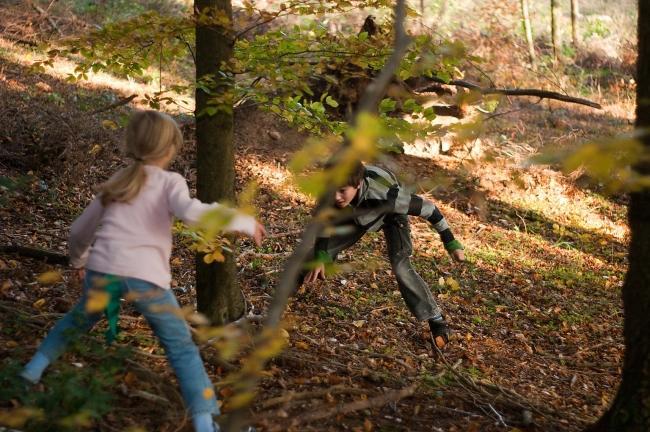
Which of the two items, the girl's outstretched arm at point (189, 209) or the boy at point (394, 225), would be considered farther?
the boy at point (394, 225)

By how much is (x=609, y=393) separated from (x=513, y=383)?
81 centimetres

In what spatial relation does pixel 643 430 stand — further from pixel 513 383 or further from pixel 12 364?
pixel 12 364

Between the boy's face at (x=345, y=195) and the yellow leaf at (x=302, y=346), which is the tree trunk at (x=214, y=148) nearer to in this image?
the yellow leaf at (x=302, y=346)

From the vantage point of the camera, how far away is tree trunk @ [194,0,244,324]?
4172 mm

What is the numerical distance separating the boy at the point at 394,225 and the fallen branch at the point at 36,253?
1878 mm

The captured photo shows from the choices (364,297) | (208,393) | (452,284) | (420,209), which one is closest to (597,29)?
(452,284)

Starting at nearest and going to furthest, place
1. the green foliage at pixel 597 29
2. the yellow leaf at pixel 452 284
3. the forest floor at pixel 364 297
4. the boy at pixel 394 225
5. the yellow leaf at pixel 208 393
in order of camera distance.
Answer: the yellow leaf at pixel 208 393, the forest floor at pixel 364 297, the boy at pixel 394 225, the yellow leaf at pixel 452 284, the green foliage at pixel 597 29

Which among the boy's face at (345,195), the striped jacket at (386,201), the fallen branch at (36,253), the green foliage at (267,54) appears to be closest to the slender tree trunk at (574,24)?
the striped jacket at (386,201)

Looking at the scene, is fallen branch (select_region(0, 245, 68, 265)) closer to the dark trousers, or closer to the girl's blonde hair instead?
the dark trousers

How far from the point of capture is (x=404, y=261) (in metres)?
5.20

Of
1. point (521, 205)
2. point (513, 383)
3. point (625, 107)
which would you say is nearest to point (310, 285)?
point (513, 383)

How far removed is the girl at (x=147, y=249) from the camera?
2939mm

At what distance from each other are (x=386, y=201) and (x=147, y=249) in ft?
7.08

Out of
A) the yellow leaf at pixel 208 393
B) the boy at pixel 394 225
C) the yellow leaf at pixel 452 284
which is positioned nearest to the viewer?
the yellow leaf at pixel 208 393
